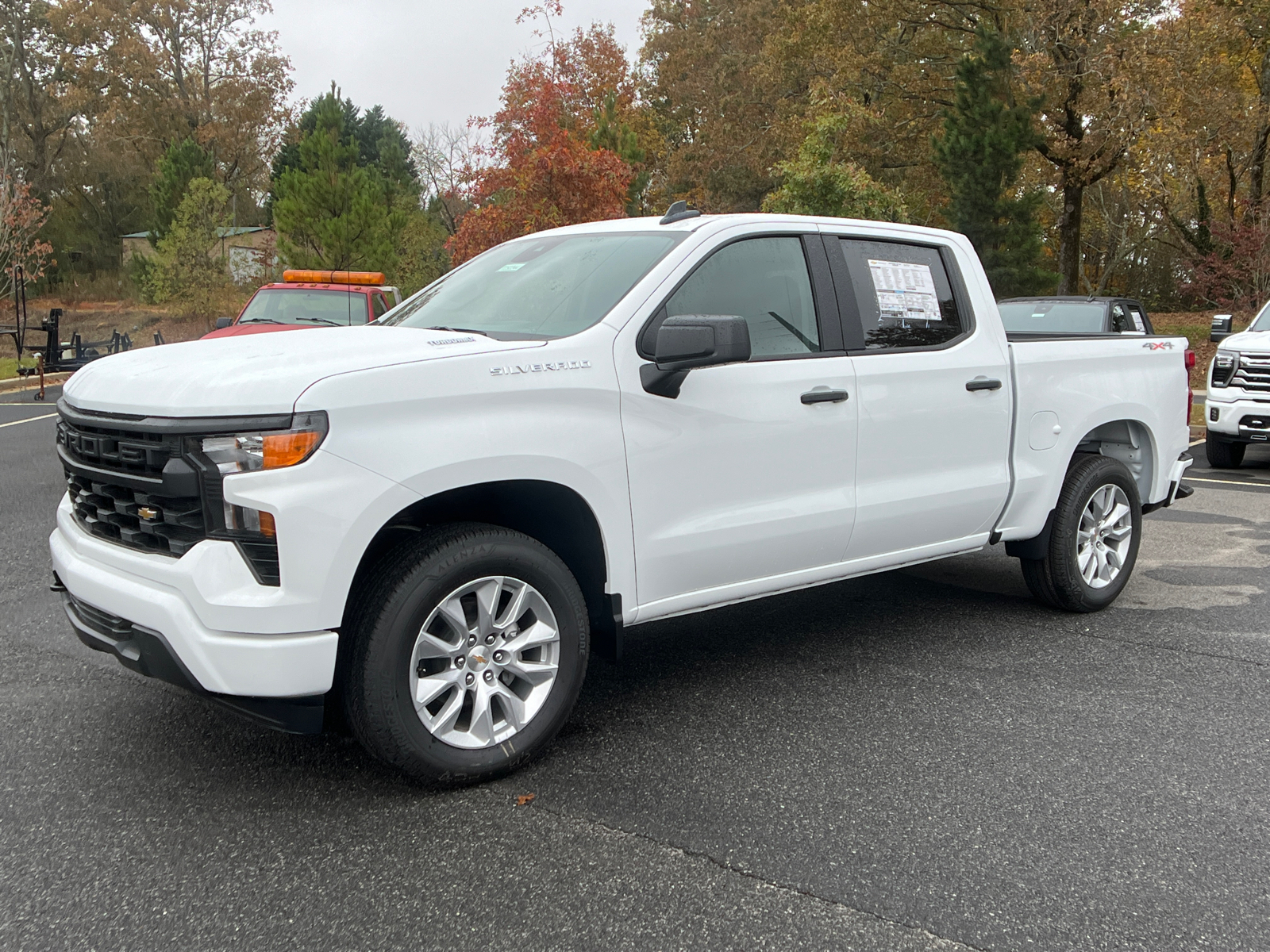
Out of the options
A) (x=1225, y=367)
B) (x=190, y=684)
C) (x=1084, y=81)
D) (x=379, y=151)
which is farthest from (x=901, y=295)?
(x=379, y=151)

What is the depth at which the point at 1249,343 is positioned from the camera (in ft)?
35.1

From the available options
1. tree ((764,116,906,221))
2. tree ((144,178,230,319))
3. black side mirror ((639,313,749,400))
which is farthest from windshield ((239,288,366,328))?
tree ((144,178,230,319))

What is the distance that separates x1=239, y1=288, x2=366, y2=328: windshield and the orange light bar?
0.74 ft

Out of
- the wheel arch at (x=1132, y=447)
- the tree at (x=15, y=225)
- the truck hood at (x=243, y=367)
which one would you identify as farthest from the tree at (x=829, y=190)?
the truck hood at (x=243, y=367)

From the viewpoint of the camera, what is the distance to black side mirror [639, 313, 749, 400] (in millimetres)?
3605

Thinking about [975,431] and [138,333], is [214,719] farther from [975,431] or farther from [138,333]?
[138,333]

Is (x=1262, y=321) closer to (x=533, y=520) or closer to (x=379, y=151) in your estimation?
(x=533, y=520)

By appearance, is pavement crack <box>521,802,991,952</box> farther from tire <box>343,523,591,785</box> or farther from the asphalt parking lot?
tire <box>343,523,591,785</box>

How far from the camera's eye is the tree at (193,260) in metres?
36.0

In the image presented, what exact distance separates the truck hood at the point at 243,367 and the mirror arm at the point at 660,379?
0.41 m

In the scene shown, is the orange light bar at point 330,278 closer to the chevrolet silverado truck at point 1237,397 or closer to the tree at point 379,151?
the chevrolet silverado truck at point 1237,397

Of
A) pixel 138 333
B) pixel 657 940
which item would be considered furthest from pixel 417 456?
pixel 138 333

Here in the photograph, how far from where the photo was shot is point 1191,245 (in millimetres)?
29109

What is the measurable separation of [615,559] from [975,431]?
6.66ft
